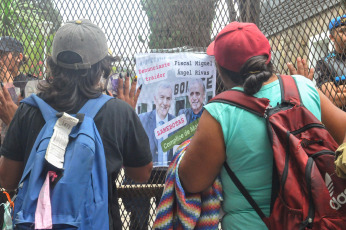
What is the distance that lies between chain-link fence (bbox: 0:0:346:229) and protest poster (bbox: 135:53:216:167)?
0.30ft

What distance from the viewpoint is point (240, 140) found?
164 centimetres

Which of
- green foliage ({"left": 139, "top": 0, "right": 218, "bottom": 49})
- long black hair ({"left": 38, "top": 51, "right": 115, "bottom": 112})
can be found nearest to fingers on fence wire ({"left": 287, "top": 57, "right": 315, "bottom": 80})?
green foliage ({"left": 139, "top": 0, "right": 218, "bottom": 49})

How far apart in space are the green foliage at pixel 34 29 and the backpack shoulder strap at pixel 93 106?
43.5 inches

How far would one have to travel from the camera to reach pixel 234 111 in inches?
65.0

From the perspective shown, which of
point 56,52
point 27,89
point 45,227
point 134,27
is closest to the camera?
point 45,227

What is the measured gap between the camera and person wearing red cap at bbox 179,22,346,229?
1.64 meters

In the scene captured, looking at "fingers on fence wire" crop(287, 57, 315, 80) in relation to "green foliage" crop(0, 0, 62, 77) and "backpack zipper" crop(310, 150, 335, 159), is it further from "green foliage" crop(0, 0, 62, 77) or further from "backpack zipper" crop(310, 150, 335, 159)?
"green foliage" crop(0, 0, 62, 77)

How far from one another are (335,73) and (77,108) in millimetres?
2018

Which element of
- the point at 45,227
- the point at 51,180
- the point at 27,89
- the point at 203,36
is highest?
the point at 203,36

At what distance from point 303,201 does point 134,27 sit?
1.80 metres

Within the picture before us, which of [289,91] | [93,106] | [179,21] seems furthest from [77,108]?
[179,21]

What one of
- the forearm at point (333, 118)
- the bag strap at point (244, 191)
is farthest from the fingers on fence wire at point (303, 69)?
the bag strap at point (244, 191)

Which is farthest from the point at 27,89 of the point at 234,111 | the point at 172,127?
the point at 234,111

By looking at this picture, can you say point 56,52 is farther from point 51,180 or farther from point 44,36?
point 44,36
